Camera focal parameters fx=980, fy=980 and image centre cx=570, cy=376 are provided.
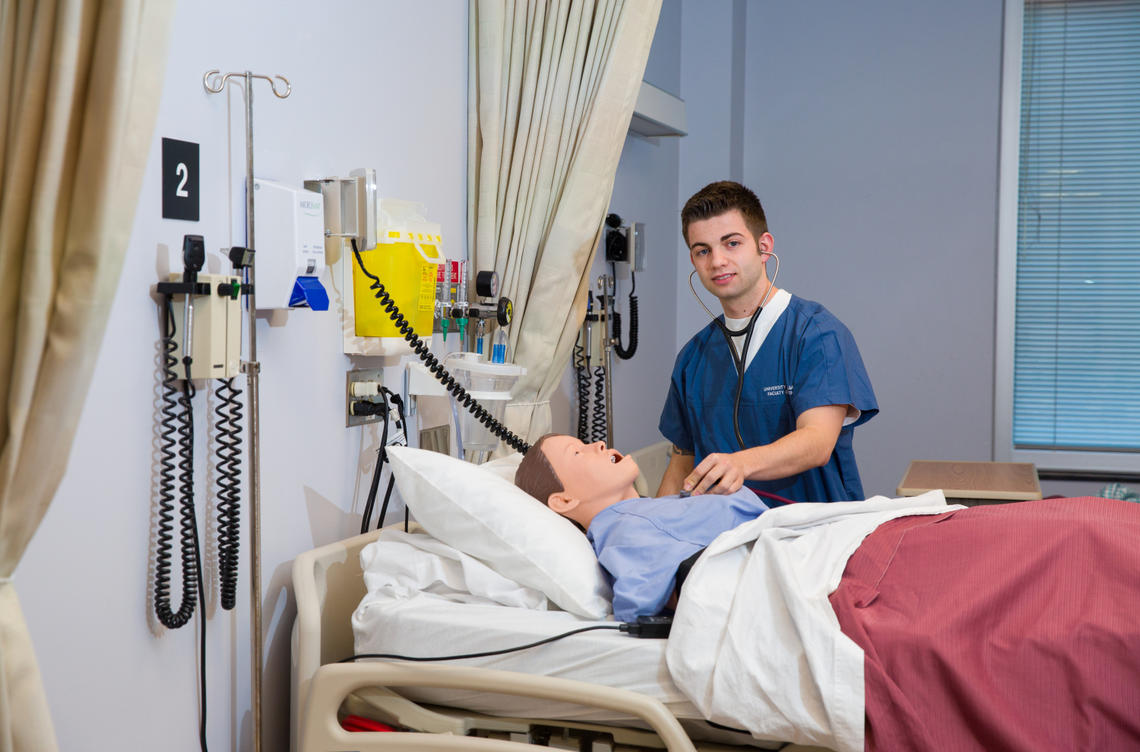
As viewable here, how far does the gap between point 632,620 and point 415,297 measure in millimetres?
858

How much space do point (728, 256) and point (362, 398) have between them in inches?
36.3

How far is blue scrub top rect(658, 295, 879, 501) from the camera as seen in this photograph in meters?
2.25

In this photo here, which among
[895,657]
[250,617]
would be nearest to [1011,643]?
[895,657]

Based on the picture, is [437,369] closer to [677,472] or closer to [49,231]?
[677,472]

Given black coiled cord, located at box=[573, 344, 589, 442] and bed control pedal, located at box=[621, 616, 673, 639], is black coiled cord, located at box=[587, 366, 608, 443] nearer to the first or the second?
black coiled cord, located at box=[573, 344, 589, 442]

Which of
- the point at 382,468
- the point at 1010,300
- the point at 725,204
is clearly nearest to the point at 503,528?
the point at 382,468

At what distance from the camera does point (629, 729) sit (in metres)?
1.47

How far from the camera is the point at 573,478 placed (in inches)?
75.8

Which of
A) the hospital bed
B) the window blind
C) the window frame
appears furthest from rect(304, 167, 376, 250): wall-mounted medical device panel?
the window blind

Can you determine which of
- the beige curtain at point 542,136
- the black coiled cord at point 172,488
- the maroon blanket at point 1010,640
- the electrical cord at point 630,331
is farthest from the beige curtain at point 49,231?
the electrical cord at point 630,331

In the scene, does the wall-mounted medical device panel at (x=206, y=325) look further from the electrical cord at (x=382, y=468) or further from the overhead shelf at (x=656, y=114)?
the overhead shelf at (x=656, y=114)

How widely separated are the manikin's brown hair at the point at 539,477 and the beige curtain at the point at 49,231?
96 centimetres

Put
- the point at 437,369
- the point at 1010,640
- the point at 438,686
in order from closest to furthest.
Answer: the point at 1010,640 → the point at 438,686 → the point at 437,369

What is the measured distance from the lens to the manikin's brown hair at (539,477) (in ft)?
6.31
